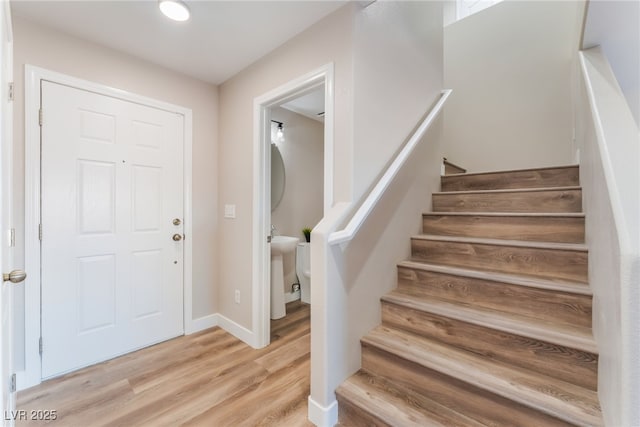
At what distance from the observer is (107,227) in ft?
6.81

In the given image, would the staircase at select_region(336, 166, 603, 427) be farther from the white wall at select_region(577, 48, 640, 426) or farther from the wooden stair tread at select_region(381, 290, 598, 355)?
the white wall at select_region(577, 48, 640, 426)

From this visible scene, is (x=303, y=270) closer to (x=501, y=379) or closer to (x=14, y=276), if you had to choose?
(x=501, y=379)

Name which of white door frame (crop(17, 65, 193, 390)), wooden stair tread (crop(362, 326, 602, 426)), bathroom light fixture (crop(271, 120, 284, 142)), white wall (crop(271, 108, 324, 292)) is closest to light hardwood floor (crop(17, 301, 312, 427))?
white door frame (crop(17, 65, 193, 390))

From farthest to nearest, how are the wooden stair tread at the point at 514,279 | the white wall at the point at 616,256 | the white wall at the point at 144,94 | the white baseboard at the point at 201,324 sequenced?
the white baseboard at the point at 201,324 < the white wall at the point at 144,94 < the wooden stair tread at the point at 514,279 < the white wall at the point at 616,256

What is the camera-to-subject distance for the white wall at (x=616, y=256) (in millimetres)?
728

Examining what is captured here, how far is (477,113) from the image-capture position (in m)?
3.43

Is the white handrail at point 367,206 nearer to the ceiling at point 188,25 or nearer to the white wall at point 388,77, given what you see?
the white wall at point 388,77

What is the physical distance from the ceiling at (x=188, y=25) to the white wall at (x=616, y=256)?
147 centimetres

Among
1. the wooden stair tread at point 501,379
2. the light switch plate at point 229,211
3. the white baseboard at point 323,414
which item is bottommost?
the white baseboard at point 323,414

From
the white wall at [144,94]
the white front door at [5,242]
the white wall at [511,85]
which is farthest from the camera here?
the white wall at [511,85]

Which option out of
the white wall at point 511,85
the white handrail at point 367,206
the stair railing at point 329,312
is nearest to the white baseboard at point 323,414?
the stair railing at point 329,312

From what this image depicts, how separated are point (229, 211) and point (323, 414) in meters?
1.79

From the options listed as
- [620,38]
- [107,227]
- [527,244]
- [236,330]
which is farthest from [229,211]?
[620,38]

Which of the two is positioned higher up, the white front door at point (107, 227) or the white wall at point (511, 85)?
the white wall at point (511, 85)
